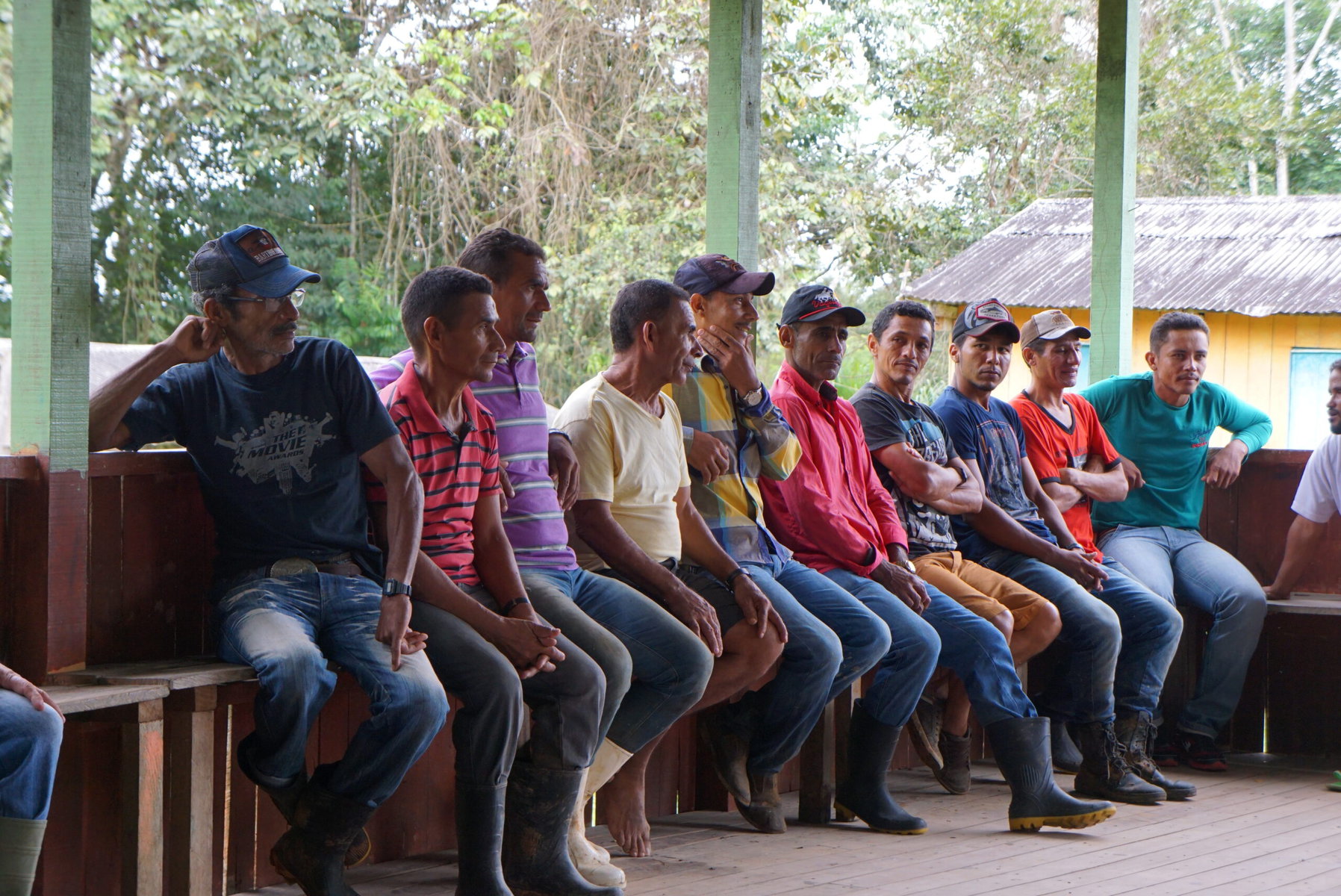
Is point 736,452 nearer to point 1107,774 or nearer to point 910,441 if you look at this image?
point 910,441

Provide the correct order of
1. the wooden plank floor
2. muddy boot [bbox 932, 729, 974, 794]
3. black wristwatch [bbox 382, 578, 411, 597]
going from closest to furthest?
black wristwatch [bbox 382, 578, 411, 597], the wooden plank floor, muddy boot [bbox 932, 729, 974, 794]

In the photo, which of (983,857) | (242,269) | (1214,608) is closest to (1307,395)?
(1214,608)

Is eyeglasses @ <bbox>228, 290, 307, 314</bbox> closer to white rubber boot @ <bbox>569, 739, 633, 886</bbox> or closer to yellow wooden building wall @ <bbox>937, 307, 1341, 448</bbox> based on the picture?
white rubber boot @ <bbox>569, 739, 633, 886</bbox>

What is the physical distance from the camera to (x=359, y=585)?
3062 mm

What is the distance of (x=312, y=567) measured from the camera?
304cm

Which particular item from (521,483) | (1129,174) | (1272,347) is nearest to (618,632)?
(521,483)

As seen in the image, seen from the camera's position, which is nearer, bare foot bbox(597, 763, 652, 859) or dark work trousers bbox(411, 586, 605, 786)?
dark work trousers bbox(411, 586, 605, 786)

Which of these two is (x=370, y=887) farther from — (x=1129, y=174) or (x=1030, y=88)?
(x=1030, y=88)

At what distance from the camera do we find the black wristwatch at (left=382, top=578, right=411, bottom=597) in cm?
295

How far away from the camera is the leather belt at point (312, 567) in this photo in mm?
3014

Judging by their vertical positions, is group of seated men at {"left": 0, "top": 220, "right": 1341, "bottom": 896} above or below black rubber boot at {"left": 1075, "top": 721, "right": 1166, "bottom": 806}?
above

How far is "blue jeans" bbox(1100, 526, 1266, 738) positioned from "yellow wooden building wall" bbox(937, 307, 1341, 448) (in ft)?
24.7

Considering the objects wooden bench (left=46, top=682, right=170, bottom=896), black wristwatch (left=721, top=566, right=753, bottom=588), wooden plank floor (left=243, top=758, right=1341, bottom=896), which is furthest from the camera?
black wristwatch (left=721, top=566, right=753, bottom=588)

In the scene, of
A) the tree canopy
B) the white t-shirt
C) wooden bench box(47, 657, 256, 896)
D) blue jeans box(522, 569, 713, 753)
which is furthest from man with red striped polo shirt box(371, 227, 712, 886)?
the tree canopy
